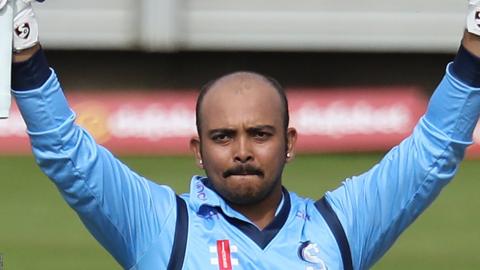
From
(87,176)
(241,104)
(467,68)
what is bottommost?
(87,176)

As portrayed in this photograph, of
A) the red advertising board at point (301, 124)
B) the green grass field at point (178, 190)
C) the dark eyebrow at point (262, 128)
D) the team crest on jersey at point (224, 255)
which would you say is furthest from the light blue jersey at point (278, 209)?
the red advertising board at point (301, 124)

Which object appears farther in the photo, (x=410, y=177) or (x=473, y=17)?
(x=410, y=177)

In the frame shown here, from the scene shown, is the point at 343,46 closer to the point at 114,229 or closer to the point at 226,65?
the point at 226,65

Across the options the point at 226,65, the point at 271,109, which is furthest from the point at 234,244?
the point at 226,65

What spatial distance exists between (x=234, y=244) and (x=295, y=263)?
18 centimetres

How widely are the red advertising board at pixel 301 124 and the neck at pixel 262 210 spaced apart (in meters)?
7.02

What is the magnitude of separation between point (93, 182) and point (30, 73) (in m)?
0.35

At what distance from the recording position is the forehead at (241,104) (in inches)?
155

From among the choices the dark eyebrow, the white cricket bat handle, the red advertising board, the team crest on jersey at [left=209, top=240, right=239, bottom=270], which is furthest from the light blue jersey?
the red advertising board

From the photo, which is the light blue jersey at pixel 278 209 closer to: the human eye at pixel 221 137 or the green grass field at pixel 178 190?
the human eye at pixel 221 137

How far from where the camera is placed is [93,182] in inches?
147

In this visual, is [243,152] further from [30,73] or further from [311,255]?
[30,73]

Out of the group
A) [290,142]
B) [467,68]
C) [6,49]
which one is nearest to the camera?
[6,49]

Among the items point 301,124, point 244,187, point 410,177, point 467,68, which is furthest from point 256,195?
point 301,124
